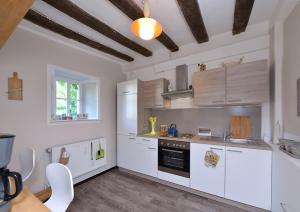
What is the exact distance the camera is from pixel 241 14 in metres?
1.83

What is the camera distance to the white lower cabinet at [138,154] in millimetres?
2682

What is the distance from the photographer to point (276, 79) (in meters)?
1.90

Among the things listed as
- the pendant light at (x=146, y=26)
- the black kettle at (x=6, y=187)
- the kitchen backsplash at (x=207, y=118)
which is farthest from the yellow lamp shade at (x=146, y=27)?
the kitchen backsplash at (x=207, y=118)

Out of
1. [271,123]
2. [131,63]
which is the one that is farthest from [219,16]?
[131,63]

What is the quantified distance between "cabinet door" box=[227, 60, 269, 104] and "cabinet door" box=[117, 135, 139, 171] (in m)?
1.90

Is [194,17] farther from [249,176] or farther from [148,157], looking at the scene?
[148,157]

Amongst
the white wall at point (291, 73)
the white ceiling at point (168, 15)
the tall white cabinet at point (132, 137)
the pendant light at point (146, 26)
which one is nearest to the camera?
the pendant light at point (146, 26)

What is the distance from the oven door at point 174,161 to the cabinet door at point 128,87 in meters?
1.27

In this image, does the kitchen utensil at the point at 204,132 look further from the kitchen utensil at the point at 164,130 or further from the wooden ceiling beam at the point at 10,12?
the wooden ceiling beam at the point at 10,12

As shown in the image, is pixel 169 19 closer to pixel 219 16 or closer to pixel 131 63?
pixel 219 16

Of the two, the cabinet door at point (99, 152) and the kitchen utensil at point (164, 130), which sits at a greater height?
the kitchen utensil at point (164, 130)

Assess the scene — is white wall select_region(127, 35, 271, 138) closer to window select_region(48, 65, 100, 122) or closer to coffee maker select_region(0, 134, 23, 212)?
window select_region(48, 65, 100, 122)

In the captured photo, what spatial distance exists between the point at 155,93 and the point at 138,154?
49.3 inches

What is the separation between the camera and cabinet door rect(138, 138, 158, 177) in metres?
2.65
